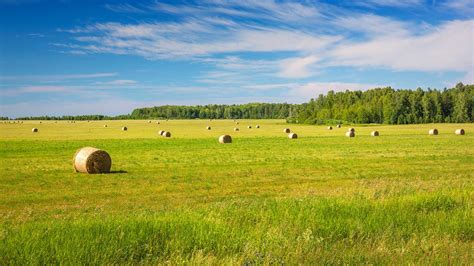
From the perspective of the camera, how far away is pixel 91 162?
2472cm

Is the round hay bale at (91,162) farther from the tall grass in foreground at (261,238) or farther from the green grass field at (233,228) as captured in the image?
the tall grass in foreground at (261,238)

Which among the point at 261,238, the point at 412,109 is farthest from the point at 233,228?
the point at 412,109

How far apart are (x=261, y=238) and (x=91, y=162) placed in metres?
18.8

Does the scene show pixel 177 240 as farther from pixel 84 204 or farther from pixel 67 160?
pixel 67 160

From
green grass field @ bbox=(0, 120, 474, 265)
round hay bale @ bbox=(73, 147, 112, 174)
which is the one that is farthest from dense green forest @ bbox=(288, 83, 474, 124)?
green grass field @ bbox=(0, 120, 474, 265)

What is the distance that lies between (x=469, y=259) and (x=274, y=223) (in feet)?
11.8

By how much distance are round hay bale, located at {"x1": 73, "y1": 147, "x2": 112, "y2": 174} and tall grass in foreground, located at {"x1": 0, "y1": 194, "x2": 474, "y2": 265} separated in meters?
16.3

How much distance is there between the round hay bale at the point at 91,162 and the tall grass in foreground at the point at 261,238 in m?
16.3

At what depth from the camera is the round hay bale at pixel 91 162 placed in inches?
969

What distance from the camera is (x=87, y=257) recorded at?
22.4 feet

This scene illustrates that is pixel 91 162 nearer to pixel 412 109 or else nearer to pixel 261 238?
pixel 261 238

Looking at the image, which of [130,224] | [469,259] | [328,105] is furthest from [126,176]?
[328,105]

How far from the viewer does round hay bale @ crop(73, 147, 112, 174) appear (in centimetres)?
2461

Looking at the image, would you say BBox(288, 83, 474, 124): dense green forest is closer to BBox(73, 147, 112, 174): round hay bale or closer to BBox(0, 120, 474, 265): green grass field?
BBox(73, 147, 112, 174): round hay bale
